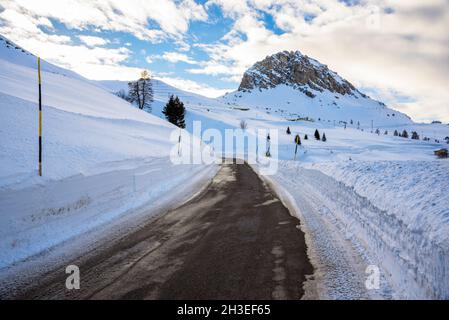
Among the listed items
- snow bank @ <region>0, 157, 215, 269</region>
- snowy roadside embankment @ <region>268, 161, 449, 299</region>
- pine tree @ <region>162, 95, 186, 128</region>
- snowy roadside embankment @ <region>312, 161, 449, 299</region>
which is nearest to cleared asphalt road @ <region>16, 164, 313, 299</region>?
snowy roadside embankment @ <region>268, 161, 449, 299</region>

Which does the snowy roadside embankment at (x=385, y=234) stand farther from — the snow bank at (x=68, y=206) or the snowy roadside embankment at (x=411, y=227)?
the snow bank at (x=68, y=206)

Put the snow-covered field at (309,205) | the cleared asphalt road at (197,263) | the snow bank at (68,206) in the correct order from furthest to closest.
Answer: the snow bank at (68,206) < the snow-covered field at (309,205) < the cleared asphalt road at (197,263)

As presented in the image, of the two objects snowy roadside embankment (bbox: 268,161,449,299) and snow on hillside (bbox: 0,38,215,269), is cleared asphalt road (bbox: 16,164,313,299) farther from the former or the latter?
snow on hillside (bbox: 0,38,215,269)

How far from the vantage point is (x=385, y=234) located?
16.7ft

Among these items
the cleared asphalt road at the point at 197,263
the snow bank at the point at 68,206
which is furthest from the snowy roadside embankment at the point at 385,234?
the snow bank at the point at 68,206

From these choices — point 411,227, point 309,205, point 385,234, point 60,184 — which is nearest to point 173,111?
point 309,205

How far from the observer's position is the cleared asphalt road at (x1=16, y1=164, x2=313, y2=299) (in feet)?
11.5

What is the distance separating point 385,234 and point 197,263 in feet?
11.5

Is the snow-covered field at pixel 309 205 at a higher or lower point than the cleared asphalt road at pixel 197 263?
higher

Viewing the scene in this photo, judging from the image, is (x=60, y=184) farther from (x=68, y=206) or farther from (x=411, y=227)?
(x=411, y=227)

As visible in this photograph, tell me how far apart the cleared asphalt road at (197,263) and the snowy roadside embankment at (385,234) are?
471mm

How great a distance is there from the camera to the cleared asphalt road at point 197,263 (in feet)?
11.5
